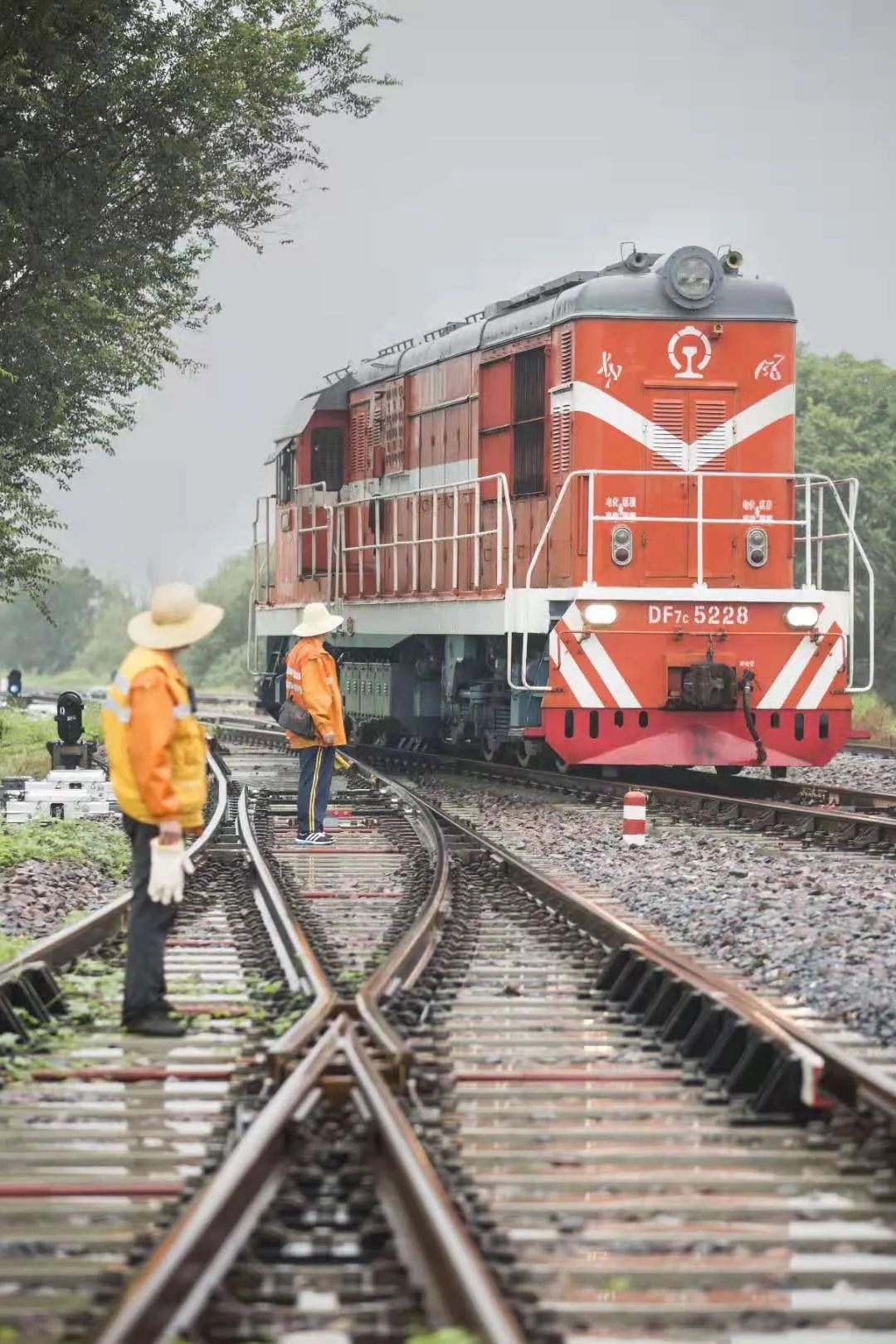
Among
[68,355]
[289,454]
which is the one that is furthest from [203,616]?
[68,355]

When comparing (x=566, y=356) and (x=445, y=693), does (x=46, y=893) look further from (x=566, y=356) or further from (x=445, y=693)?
(x=445, y=693)

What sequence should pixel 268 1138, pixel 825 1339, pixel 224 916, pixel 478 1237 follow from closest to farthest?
pixel 825 1339, pixel 478 1237, pixel 268 1138, pixel 224 916

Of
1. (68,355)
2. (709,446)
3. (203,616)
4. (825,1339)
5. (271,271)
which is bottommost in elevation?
(825,1339)

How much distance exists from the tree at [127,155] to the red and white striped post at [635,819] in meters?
9.49

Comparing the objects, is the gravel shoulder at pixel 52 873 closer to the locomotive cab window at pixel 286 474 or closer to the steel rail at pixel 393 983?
the steel rail at pixel 393 983

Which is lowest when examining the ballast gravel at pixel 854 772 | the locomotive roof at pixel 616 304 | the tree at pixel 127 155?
the ballast gravel at pixel 854 772

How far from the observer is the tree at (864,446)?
1583 inches

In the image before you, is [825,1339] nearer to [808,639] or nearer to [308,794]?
[308,794]

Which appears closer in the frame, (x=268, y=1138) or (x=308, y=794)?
(x=268, y=1138)

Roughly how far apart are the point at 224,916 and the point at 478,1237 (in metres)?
5.37

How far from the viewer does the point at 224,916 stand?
30.0 ft

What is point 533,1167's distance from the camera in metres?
4.65

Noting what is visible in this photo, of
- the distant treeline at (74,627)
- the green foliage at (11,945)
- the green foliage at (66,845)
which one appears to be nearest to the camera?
the green foliage at (11,945)

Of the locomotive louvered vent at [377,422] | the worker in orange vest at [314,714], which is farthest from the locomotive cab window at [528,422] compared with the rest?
the worker in orange vest at [314,714]
